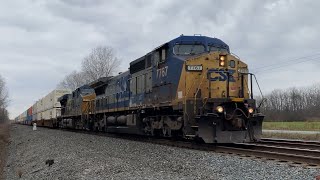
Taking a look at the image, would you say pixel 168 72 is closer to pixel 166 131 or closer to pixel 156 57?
pixel 156 57

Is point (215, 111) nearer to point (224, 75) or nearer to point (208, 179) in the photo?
point (224, 75)

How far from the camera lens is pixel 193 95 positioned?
38.4 feet

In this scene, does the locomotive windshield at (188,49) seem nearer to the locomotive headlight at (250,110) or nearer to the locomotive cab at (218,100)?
the locomotive cab at (218,100)

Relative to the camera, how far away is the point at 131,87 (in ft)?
55.7

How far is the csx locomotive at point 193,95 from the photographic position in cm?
1099

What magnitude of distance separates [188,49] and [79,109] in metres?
15.3

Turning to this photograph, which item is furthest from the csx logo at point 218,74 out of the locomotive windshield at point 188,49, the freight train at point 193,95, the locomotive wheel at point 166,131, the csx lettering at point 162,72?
the locomotive wheel at point 166,131

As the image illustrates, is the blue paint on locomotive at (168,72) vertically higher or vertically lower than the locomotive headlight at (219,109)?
higher

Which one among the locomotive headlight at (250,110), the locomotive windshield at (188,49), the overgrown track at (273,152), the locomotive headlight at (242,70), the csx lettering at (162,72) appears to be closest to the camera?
the overgrown track at (273,152)

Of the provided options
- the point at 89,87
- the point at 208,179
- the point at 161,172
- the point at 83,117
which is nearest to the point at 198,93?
the point at 161,172

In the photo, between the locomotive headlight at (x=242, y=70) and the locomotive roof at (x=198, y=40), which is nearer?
the locomotive headlight at (x=242, y=70)

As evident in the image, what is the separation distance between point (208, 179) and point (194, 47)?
706cm

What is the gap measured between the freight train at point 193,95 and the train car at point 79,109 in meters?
7.83

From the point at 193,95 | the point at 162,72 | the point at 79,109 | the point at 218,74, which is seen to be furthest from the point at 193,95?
the point at 79,109
